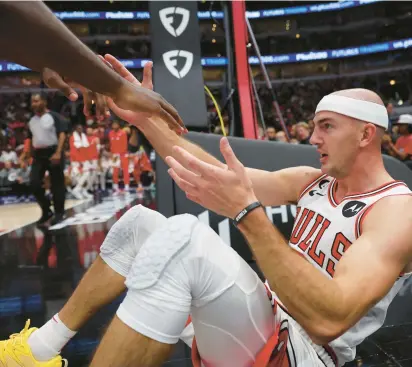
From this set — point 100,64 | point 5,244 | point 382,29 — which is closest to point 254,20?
point 382,29

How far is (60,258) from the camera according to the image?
3.86 meters

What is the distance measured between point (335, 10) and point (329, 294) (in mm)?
30815

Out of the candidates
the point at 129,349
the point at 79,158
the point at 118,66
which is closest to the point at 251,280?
the point at 129,349

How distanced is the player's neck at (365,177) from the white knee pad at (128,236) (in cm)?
63

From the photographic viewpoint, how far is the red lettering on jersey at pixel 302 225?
154 cm

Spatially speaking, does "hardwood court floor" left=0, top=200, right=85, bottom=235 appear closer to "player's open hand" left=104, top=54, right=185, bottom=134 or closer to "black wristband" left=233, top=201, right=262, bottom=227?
"player's open hand" left=104, top=54, right=185, bottom=134

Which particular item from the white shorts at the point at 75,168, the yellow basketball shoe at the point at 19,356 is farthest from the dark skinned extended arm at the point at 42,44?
the white shorts at the point at 75,168

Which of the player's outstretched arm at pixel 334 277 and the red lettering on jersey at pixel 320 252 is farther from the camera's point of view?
the red lettering on jersey at pixel 320 252

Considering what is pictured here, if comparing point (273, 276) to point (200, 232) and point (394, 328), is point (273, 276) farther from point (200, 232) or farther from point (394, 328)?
point (394, 328)

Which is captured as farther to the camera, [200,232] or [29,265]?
[29,265]

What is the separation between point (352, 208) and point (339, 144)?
0.23 m

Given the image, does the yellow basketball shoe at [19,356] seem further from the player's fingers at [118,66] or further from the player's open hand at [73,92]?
the player's fingers at [118,66]

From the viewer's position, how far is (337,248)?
54.4 inches

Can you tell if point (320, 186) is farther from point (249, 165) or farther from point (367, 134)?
point (249, 165)
